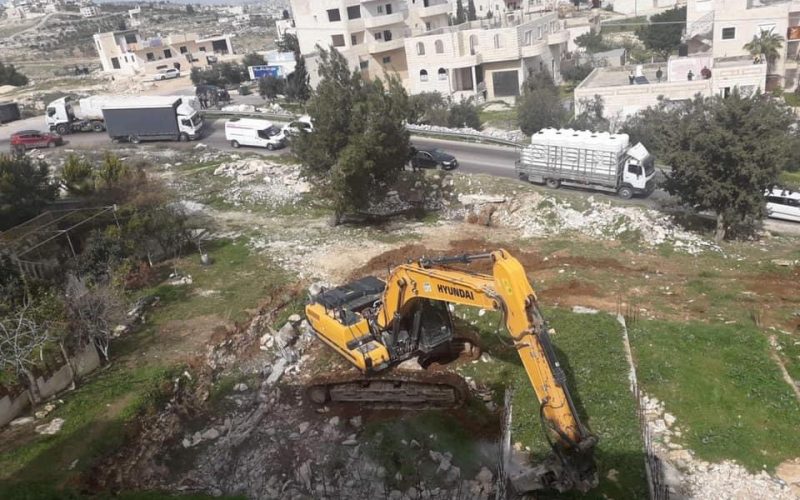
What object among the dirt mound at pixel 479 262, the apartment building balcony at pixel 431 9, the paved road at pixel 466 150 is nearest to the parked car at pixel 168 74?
the paved road at pixel 466 150

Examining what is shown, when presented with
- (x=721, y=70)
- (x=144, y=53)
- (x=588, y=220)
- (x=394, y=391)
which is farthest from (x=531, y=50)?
(x=144, y=53)

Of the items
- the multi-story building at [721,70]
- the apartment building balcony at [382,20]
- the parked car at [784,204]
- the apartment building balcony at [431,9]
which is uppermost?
the apartment building balcony at [431,9]

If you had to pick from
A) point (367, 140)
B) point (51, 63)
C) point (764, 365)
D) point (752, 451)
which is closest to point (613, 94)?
point (367, 140)

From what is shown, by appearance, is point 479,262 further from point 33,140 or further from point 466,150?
point 33,140

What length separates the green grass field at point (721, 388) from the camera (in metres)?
11.9

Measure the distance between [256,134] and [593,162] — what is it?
22.1m

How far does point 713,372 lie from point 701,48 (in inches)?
2148

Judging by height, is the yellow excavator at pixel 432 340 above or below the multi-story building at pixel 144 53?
below

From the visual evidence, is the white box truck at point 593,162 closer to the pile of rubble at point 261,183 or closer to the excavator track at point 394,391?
the pile of rubble at point 261,183

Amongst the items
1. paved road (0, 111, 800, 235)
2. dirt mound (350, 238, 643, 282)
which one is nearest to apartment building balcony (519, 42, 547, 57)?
paved road (0, 111, 800, 235)

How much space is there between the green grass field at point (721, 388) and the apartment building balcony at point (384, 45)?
49.3 meters

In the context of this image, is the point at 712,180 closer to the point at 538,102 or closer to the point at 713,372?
the point at 713,372

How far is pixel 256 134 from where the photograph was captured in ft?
131

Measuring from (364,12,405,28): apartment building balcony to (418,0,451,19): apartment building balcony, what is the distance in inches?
227
